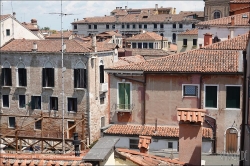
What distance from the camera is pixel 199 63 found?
52.7 feet

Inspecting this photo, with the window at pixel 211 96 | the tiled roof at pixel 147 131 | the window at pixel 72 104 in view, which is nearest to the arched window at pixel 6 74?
the window at pixel 72 104

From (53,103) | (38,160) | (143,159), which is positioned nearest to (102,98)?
(53,103)

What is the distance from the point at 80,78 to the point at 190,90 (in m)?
9.44

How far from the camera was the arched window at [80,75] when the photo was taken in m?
23.5

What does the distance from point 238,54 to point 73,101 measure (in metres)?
11.0

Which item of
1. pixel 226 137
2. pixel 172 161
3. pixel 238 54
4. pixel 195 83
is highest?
pixel 238 54

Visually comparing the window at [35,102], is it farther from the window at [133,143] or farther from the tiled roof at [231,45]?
the tiled roof at [231,45]

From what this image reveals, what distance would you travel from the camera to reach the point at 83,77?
2366 centimetres

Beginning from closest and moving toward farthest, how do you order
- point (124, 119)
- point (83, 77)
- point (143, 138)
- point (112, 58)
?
point (143, 138)
point (124, 119)
point (83, 77)
point (112, 58)

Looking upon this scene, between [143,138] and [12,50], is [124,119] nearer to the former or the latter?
[143,138]

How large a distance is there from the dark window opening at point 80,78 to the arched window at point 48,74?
1.46 meters

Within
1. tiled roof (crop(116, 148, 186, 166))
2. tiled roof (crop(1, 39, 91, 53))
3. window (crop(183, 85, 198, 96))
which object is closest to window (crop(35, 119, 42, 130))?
tiled roof (crop(1, 39, 91, 53))

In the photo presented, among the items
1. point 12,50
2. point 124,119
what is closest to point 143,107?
point 124,119

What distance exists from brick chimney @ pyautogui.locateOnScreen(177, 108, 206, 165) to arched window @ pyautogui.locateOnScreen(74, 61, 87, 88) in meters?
16.2
